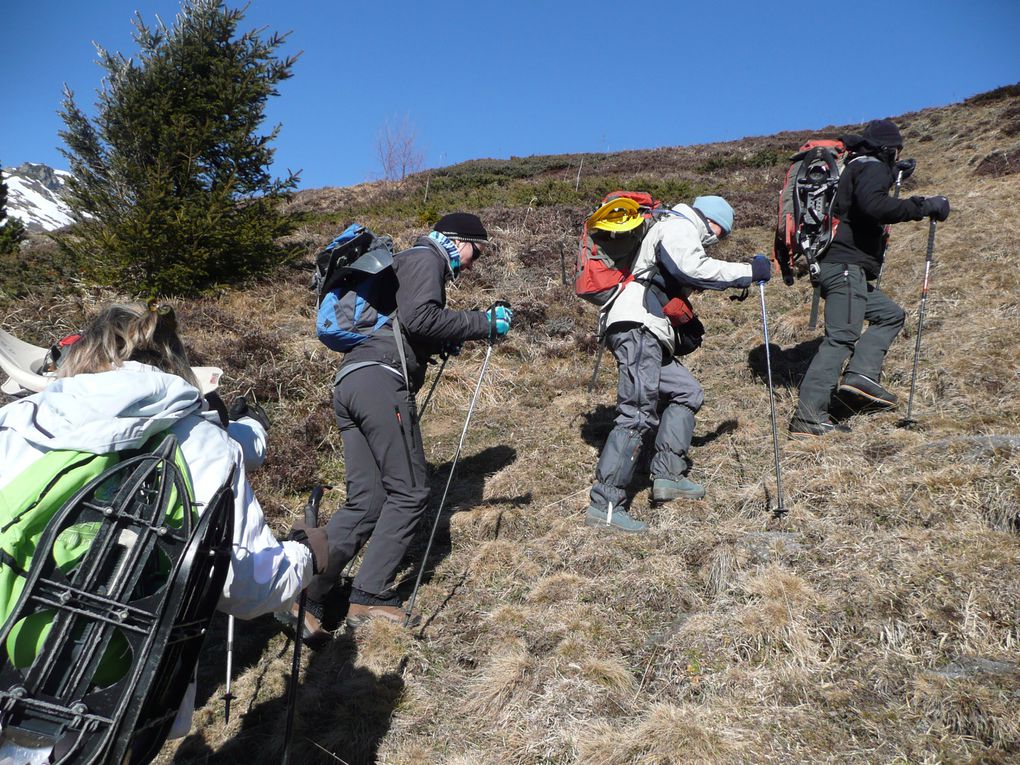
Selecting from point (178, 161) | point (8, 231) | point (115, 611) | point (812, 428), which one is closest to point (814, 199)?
point (812, 428)

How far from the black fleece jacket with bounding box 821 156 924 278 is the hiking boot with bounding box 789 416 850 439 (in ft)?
4.56

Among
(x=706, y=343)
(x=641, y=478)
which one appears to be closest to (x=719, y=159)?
(x=706, y=343)

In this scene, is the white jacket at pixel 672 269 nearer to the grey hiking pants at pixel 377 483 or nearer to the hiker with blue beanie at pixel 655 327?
the hiker with blue beanie at pixel 655 327

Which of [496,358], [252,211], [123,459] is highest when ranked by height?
[252,211]

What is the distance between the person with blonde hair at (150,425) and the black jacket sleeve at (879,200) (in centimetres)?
523

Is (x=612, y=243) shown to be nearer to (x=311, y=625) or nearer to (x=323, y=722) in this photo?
(x=311, y=625)

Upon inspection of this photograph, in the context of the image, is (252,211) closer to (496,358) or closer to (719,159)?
(496,358)

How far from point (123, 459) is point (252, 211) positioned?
9.95m

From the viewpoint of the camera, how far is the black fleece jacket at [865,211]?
5480mm

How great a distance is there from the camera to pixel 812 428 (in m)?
5.88

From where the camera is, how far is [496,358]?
9242 mm

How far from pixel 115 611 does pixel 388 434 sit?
8.13 ft

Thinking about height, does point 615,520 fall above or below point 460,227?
below

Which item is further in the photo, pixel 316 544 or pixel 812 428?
pixel 812 428
